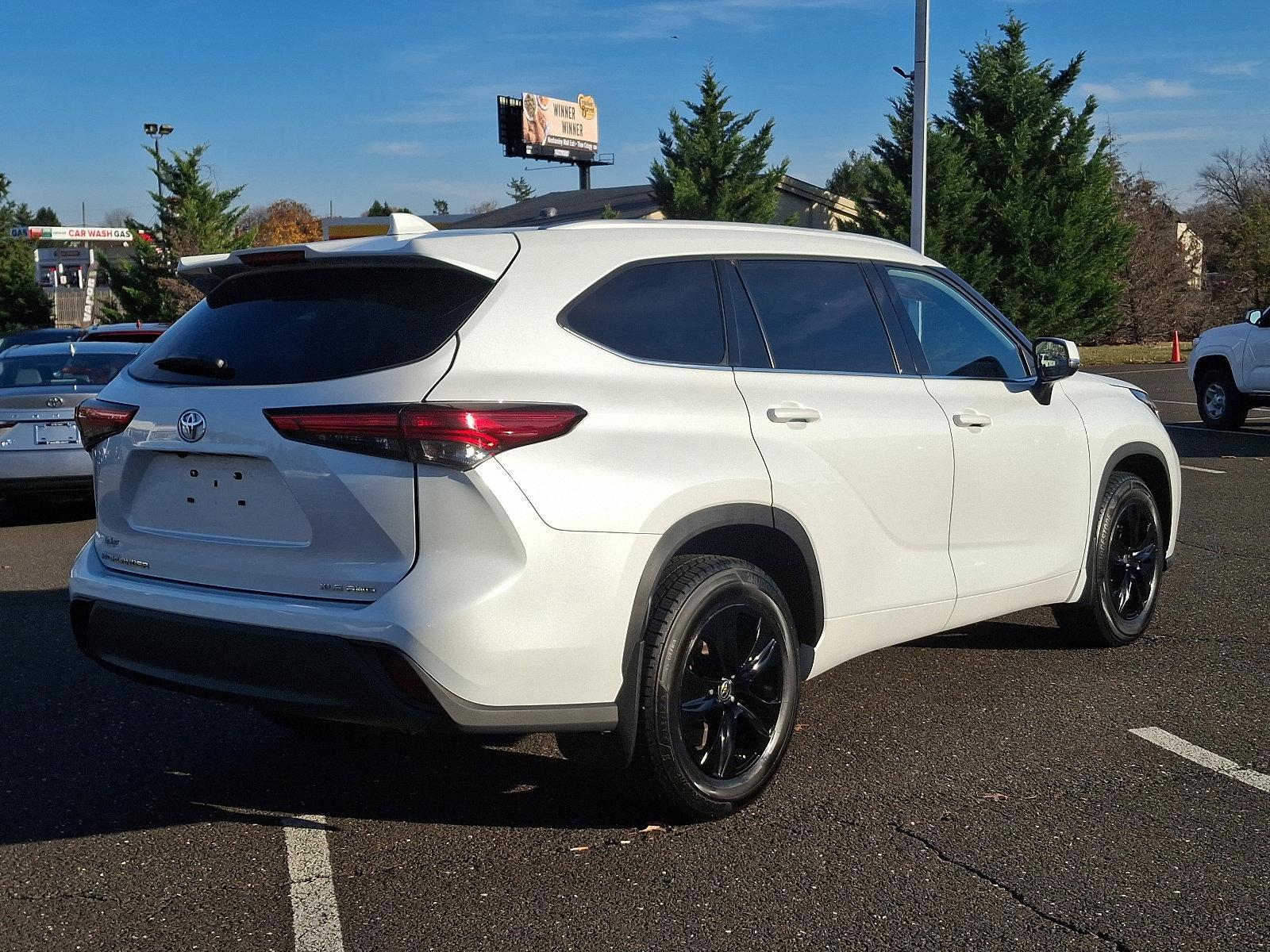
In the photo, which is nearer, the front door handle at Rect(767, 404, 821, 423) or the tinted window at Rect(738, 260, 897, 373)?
the front door handle at Rect(767, 404, 821, 423)

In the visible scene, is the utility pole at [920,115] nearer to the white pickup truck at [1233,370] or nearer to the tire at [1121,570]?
the white pickup truck at [1233,370]

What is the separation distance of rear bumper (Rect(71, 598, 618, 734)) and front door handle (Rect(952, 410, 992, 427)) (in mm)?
2073

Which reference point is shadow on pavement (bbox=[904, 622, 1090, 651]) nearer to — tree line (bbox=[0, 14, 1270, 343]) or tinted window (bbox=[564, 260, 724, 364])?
tinted window (bbox=[564, 260, 724, 364])

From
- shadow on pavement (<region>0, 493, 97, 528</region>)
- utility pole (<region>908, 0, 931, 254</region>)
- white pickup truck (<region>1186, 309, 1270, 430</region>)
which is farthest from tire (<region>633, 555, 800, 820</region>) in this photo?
utility pole (<region>908, 0, 931, 254</region>)

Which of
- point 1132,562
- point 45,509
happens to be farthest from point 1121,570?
point 45,509

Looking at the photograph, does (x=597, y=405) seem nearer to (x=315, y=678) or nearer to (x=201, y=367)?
(x=315, y=678)

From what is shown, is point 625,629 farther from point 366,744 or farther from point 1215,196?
point 1215,196

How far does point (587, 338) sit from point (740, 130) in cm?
4207

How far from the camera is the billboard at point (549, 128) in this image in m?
80.1

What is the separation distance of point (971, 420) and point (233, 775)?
3.01 m

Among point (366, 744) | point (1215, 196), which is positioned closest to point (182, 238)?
point (366, 744)

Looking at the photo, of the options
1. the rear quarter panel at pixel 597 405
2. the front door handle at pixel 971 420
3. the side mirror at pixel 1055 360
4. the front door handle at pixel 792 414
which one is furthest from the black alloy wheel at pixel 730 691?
the side mirror at pixel 1055 360

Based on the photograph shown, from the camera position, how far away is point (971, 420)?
524 cm

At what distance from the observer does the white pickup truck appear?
16609 millimetres
